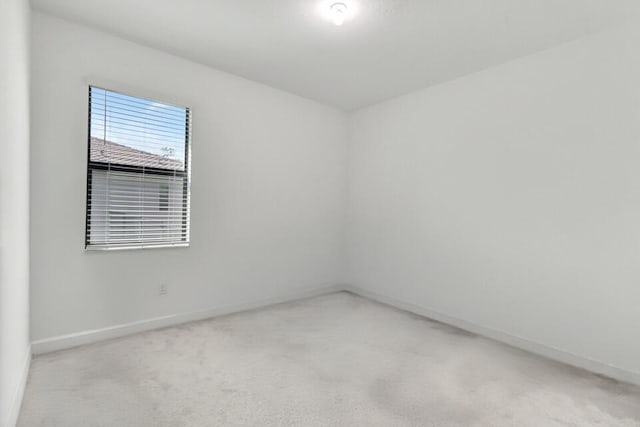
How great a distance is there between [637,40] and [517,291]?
2.10 m

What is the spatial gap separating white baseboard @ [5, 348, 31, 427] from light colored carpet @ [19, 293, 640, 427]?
48 millimetres

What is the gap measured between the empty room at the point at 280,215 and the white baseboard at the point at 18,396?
2cm

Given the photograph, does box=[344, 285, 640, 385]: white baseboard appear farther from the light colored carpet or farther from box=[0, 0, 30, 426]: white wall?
box=[0, 0, 30, 426]: white wall

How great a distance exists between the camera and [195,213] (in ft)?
10.8

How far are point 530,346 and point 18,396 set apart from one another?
12.0 feet

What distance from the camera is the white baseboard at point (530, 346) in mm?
2391

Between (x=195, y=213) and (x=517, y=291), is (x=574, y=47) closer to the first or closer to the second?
(x=517, y=291)

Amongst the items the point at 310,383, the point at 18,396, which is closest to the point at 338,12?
the point at 310,383

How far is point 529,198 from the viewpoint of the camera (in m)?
2.88

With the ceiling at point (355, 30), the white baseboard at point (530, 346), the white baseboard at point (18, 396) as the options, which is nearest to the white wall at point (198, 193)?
the ceiling at point (355, 30)

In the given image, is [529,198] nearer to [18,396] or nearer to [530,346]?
[530,346]

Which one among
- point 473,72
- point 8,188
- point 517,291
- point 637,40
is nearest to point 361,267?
point 517,291

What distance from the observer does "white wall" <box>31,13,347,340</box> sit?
8.32ft

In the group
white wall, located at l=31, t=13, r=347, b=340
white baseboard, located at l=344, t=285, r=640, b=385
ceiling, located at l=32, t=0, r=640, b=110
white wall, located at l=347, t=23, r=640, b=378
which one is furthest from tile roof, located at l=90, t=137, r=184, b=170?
white baseboard, located at l=344, t=285, r=640, b=385
